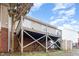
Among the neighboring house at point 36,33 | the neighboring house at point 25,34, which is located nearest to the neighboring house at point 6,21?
the neighboring house at point 25,34

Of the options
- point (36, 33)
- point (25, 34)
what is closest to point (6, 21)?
point (25, 34)

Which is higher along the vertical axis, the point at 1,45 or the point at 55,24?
the point at 55,24

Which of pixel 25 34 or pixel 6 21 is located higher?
pixel 6 21

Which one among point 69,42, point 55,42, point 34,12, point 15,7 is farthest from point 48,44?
point 15,7

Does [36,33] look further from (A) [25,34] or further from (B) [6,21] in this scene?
(B) [6,21]

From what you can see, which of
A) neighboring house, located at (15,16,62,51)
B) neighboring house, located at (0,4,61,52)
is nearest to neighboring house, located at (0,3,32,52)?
neighboring house, located at (0,4,61,52)

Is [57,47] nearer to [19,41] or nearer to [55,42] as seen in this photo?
[55,42]

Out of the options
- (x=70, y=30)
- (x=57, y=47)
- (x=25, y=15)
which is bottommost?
(x=57, y=47)

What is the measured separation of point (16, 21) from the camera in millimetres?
3494

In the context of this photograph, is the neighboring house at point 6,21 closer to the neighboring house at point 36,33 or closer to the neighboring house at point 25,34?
the neighboring house at point 25,34

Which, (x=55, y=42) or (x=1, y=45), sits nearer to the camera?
(x=1, y=45)

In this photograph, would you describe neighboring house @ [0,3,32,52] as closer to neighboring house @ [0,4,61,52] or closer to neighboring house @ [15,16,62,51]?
neighboring house @ [0,4,61,52]

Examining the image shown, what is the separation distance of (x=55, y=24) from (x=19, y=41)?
64 centimetres

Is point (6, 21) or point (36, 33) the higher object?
point (6, 21)
